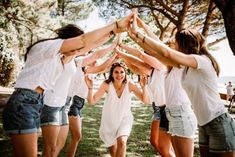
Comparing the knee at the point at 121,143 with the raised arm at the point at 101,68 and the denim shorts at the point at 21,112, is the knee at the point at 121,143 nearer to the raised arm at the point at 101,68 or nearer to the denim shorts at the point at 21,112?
the raised arm at the point at 101,68

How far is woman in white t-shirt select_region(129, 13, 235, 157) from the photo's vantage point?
9.61 ft

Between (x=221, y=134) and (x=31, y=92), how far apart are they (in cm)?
176

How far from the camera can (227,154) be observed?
2.89 metres

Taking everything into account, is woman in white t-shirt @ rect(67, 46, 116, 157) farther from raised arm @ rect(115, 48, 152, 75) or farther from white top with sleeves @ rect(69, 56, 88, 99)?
raised arm @ rect(115, 48, 152, 75)

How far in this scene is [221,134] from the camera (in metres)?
2.92

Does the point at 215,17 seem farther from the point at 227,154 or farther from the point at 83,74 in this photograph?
the point at 227,154

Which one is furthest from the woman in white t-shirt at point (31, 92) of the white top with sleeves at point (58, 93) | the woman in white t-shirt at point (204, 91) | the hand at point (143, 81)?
the hand at point (143, 81)

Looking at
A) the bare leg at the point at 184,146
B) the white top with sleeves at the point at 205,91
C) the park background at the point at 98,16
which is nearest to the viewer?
the white top with sleeves at the point at 205,91

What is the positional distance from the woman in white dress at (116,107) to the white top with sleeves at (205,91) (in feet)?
6.20

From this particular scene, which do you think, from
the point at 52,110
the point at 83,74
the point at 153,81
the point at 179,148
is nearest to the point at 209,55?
the point at 179,148

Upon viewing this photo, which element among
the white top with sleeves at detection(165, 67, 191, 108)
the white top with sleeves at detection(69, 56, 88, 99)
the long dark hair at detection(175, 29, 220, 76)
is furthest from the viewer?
the white top with sleeves at detection(69, 56, 88, 99)

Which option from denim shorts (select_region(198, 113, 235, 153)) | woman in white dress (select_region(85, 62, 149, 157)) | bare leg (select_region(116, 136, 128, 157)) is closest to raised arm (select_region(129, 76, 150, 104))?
woman in white dress (select_region(85, 62, 149, 157))

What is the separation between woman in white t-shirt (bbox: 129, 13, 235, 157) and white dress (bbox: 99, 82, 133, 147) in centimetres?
187

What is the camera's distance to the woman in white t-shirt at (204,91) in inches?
115
